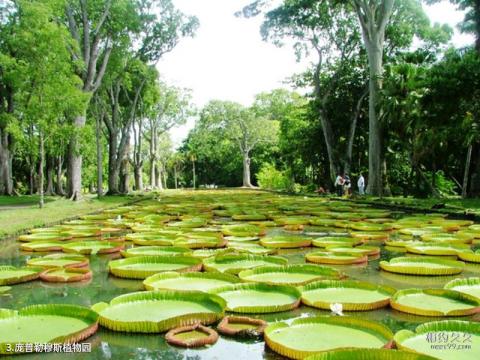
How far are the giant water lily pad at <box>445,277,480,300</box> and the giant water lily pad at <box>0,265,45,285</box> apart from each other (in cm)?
424

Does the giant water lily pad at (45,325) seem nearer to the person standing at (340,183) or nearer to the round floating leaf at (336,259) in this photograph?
the round floating leaf at (336,259)

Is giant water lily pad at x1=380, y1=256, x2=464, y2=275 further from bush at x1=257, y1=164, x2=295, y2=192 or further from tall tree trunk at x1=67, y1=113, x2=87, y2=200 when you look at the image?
bush at x1=257, y1=164, x2=295, y2=192

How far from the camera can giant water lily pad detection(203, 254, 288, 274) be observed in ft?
17.3

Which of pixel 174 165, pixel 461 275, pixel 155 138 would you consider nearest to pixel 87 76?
pixel 461 275

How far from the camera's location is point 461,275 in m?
5.14

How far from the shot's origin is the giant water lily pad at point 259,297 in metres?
3.68

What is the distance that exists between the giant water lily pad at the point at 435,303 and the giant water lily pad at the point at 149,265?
234cm

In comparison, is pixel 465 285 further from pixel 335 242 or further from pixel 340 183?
pixel 340 183

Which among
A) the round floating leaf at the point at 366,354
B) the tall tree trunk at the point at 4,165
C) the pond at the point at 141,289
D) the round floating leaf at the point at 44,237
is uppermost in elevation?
the tall tree trunk at the point at 4,165

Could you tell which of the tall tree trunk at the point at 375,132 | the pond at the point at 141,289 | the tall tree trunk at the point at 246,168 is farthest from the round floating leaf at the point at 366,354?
the tall tree trunk at the point at 246,168

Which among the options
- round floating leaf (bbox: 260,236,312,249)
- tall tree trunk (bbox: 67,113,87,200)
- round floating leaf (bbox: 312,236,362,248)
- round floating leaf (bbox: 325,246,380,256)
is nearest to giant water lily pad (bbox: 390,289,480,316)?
round floating leaf (bbox: 325,246,380,256)

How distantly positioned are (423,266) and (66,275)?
159 inches

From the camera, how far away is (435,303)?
3.79m

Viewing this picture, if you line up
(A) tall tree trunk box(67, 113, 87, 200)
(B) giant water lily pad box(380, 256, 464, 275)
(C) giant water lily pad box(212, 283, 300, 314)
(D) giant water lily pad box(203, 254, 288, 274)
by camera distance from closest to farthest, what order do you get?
1. (C) giant water lily pad box(212, 283, 300, 314)
2. (B) giant water lily pad box(380, 256, 464, 275)
3. (D) giant water lily pad box(203, 254, 288, 274)
4. (A) tall tree trunk box(67, 113, 87, 200)
